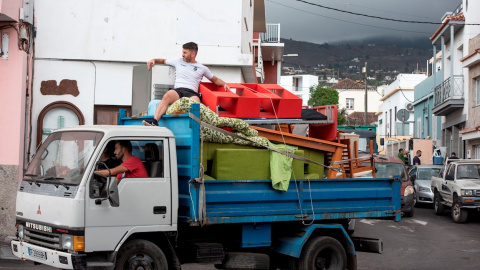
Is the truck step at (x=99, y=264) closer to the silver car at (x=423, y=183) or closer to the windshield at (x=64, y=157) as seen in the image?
the windshield at (x=64, y=157)

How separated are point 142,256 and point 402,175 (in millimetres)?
14664

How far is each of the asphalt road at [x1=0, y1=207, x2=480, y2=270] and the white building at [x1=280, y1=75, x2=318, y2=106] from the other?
251 feet

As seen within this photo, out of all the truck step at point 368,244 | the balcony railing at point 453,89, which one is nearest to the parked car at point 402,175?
the truck step at point 368,244

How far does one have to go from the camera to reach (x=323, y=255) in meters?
9.66

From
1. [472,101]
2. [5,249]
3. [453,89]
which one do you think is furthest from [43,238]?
[453,89]

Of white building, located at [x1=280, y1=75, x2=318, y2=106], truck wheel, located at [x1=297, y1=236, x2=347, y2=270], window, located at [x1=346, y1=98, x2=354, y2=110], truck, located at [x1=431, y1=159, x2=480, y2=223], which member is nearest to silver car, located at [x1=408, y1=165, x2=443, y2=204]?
truck, located at [x1=431, y1=159, x2=480, y2=223]

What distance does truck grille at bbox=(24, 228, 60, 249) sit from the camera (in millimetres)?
7695

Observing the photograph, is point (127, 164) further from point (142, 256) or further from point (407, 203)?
point (407, 203)

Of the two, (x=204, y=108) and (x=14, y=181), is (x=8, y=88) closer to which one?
(x=14, y=181)

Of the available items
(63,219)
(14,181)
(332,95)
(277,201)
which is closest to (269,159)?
(277,201)

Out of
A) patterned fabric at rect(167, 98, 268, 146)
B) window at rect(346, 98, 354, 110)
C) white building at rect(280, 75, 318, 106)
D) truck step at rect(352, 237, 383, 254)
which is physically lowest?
truck step at rect(352, 237, 383, 254)

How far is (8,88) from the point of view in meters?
15.0

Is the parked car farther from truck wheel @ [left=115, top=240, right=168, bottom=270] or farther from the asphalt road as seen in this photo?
truck wheel @ [left=115, top=240, right=168, bottom=270]

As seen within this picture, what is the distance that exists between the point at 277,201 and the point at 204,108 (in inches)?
58.7
